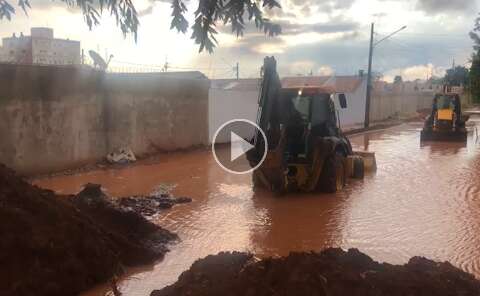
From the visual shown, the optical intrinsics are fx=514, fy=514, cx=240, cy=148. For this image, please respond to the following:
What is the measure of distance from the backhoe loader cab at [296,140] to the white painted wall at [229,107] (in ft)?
29.1

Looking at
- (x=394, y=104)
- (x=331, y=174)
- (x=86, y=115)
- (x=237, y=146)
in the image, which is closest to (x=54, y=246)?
(x=331, y=174)

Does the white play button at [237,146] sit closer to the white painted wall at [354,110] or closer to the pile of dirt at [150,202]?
the pile of dirt at [150,202]

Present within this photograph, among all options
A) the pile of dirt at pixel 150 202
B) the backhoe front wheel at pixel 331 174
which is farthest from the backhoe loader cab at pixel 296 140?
the pile of dirt at pixel 150 202

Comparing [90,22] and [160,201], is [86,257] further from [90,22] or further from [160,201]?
[160,201]

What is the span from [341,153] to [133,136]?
24.1 feet

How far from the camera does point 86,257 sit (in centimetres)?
606

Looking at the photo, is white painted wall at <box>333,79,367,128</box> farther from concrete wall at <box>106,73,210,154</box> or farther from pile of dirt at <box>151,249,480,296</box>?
pile of dirt at <box>151,249,480,296</box>

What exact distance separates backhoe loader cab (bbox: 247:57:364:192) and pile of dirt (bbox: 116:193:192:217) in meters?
1.85

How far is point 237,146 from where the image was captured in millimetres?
21000

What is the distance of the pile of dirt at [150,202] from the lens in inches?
388

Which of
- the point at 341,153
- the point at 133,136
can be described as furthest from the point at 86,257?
the point at 133,136

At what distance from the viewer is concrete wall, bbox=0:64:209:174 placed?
12586 millimetres

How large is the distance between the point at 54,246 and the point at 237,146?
15.4 meters

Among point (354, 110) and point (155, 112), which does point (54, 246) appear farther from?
point (354, 110)
